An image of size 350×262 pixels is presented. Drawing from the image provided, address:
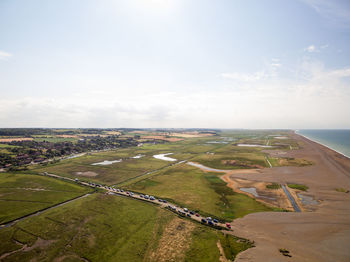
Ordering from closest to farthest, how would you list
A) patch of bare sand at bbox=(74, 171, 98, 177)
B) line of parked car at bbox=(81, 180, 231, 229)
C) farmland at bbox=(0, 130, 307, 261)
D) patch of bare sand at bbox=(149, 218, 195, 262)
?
patch of bare sand at bbox=(149, 218, 195, 262) → farmland at bbox=(0, 130, 307, 261) → line of parked car at bbox=(81, 180, 231, 229) → patch of bare sand at bbox=(74, 171, 98, 177)

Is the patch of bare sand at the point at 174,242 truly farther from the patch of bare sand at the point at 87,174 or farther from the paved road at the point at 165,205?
the patch of bare sand at the point at 87,174

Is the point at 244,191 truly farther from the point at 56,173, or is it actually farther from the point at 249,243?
the point at 56,173

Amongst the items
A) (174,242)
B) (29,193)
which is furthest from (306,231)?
(29,193)

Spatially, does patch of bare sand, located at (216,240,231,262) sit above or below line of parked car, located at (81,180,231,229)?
below

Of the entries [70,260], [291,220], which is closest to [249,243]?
[291,220]

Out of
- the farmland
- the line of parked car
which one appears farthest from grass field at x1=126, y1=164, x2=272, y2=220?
the line of parked car

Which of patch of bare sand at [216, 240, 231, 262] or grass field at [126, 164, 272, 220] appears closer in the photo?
patch of bare sand at [216, 240, 231, 262]

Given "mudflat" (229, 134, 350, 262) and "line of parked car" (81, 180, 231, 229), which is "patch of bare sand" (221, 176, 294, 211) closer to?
"mudflat" (229, 134, 350, 262)

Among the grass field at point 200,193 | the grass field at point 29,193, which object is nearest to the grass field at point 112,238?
the grass field at point 29,193

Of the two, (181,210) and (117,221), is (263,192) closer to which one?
(181,210)
